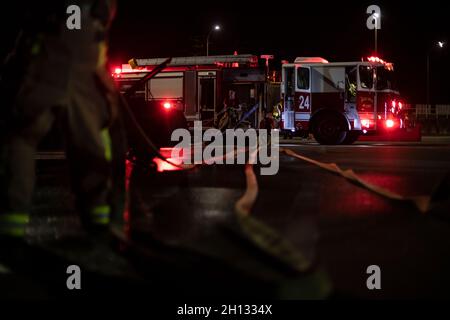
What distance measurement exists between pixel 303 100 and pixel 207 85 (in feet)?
14.9

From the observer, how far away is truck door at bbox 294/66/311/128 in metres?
16.1

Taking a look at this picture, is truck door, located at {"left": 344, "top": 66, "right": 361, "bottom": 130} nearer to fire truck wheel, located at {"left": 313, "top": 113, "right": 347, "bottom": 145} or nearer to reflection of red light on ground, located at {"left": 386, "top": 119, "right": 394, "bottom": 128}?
fire truck wheel, located at {"left": 313, "top": 113, "right": 347, "bottom": 145}

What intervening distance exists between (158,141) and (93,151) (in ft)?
16.6

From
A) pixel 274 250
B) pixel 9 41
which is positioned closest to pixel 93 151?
pixel 274 250

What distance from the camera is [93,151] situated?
11.7ft

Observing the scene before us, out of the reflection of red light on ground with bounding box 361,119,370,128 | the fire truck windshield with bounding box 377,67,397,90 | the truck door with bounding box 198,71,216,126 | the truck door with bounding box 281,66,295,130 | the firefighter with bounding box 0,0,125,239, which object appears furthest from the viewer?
the truck door with bounding box 198,71,216,126

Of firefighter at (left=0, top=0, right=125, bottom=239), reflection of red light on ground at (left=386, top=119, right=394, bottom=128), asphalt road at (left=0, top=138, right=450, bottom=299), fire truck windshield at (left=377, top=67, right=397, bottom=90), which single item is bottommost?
asphalt road at (left=0, top=138, right=450, bottom=299)

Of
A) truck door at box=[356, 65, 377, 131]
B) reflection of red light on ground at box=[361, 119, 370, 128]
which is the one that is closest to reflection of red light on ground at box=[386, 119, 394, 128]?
truck door at box=[356, 65, 377, 131]

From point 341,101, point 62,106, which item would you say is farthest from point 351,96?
point 62,106

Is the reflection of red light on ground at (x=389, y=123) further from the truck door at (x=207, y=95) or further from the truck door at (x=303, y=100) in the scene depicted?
the truck door at (x=207, y=95)

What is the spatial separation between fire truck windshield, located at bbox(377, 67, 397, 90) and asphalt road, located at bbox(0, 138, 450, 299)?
9795 millimetres

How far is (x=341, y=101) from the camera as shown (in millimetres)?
15789

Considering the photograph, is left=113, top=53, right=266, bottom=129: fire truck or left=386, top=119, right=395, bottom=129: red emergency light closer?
left=386, top=119, right=395, bottom=129: red emergency light

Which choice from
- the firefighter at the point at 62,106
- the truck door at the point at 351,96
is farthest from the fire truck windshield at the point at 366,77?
the firefighter at the point at 62,106
